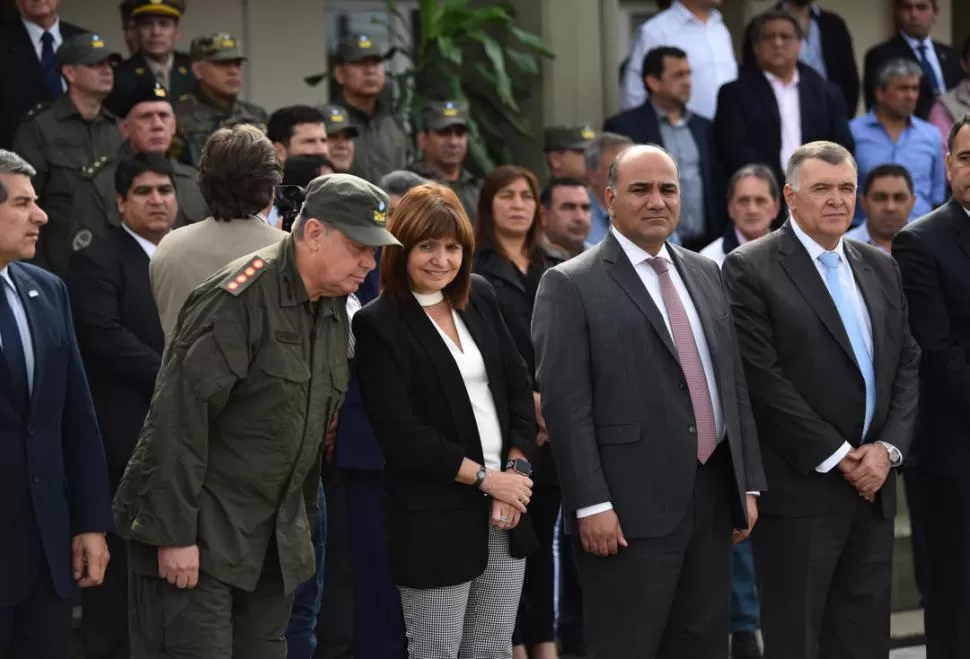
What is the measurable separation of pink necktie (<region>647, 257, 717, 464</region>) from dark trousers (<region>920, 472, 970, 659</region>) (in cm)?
137

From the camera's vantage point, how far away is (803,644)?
5.14 m

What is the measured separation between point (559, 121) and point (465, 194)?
1.95m

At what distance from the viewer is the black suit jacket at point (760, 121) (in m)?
8.48

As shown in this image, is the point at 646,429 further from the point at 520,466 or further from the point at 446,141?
the point at 446,141

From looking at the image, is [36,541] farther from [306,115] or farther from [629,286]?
[306,115]

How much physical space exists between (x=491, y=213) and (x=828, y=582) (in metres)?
2.08

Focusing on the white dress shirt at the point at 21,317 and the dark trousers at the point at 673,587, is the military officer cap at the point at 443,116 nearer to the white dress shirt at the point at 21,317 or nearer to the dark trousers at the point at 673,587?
the dark trousers at the point at 673,587

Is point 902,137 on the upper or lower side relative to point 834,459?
upper

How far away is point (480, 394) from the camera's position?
484cm

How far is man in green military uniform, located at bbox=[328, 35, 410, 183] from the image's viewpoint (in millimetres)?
8016

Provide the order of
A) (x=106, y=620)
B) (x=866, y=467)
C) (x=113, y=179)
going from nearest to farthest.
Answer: (x=866, y=467) → (x=106, y=620) → (x=113, y=179)

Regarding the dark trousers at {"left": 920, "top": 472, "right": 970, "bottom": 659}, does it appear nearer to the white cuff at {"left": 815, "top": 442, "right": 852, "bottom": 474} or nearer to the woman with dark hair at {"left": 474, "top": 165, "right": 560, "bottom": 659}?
the white cuff at {"left": 815, "top": 442, "right": 852, "bottom": 474}

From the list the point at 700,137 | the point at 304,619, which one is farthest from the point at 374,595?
the point at 700,137

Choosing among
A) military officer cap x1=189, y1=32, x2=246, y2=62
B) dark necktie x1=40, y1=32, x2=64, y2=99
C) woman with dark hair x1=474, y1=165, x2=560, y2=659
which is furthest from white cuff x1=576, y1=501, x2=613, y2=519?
dark necktie x1=40, y1=32, x2=64, y2=99
